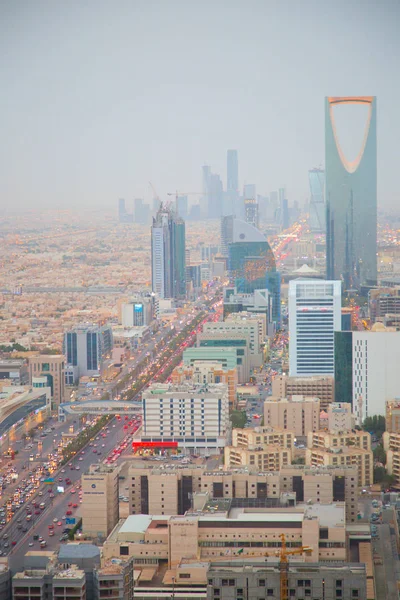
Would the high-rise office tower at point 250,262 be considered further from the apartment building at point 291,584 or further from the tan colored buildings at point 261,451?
the apartment building at point 291,584

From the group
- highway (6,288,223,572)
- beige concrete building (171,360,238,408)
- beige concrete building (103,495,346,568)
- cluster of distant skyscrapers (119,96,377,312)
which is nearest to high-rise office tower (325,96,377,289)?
cluster of distant skyscrapers (119,96,377,312)

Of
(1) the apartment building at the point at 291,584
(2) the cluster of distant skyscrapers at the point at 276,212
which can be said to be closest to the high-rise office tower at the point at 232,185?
(2) the cluster of distant skyscrapers at the point at 276,212

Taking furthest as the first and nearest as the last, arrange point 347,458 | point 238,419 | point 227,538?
1. point 238,419
2. point 347,458
3. point 227,538

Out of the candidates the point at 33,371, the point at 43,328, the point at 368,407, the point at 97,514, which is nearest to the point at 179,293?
the point at 43,328

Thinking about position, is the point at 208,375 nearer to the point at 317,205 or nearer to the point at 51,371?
the point at 51,371

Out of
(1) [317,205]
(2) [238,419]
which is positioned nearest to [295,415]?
(2) [238,419]

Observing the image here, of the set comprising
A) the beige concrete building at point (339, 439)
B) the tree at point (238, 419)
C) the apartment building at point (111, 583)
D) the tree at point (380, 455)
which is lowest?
the tree at point (380, 455)

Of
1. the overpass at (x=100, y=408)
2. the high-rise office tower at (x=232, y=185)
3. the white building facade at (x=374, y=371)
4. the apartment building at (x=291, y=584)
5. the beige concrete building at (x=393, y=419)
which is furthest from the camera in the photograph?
the high-rise office tower at (x=232, y=185)
